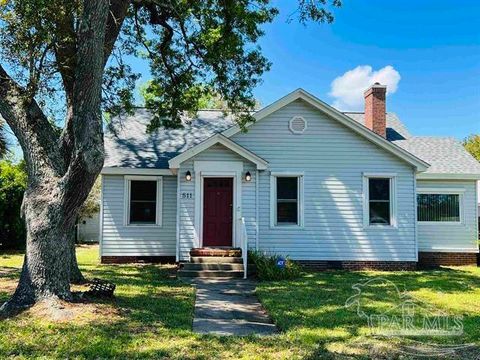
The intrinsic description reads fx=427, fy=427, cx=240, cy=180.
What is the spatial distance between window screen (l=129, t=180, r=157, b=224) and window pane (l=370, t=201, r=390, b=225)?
6.99m

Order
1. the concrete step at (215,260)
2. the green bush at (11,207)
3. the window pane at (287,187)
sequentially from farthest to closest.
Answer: the green bush at (11,207) < the window pane at (287,187) < the concrete step at (215,260)

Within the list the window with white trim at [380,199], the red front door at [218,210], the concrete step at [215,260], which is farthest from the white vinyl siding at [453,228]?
the concrete step at [215,260]

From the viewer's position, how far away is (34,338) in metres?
5.38

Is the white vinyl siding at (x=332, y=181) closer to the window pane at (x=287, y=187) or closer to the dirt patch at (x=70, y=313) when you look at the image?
the window pane at (x=287, y=187)

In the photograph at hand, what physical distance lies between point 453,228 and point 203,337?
11977mm

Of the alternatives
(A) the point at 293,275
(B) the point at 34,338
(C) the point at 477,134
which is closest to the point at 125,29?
(A) the point at 293,275

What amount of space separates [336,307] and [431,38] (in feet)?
42.0

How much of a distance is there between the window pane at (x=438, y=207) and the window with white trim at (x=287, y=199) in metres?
4.58

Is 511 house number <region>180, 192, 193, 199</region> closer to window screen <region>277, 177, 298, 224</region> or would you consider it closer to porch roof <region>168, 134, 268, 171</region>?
porch roof <region>168, 134, 268, 171</region>

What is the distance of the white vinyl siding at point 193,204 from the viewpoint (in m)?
12.6

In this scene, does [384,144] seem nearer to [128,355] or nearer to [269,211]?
[269,211]

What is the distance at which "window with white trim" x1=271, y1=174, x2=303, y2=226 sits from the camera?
1332 cm

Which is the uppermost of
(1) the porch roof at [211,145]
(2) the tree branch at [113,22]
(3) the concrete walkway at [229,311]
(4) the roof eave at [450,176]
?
(2) the tree branch at [113,22]

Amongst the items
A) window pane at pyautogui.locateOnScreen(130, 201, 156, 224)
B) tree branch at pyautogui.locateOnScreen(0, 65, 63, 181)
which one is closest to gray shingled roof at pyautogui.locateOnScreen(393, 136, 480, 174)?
window pane at pyautogui.locateOnScreen(130, 201, 156, 224)
